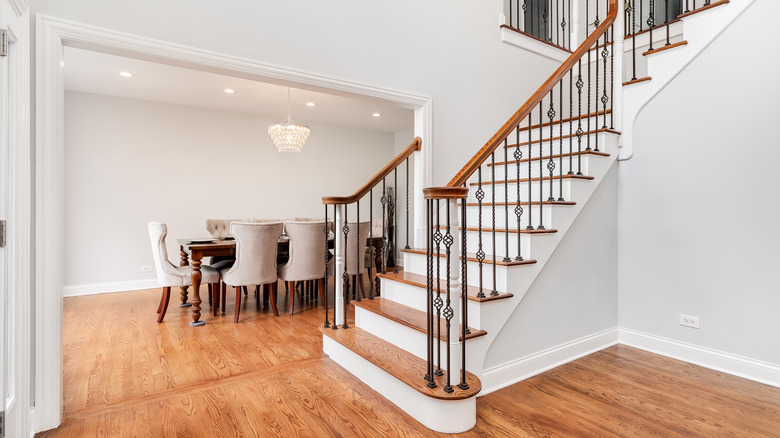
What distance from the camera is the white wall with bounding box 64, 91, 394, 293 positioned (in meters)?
5.16

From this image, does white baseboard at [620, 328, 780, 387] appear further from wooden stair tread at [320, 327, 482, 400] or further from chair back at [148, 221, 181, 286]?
chair back at [148, 221, 181, 286]

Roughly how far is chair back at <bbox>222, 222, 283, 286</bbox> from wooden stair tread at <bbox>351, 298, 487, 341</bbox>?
144 cm

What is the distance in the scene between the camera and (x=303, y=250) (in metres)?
4.13

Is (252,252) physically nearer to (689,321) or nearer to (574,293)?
(574,293)

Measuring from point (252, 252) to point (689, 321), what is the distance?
3729mm

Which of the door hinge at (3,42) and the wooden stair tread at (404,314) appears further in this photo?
the wooden stair tread at (404,314)

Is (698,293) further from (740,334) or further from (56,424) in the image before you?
(56,424)

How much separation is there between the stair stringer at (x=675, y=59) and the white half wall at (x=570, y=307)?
352 millimetres

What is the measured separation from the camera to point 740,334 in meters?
2.58

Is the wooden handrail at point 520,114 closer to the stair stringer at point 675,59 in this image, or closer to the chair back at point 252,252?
the stair stringer at point 675,59

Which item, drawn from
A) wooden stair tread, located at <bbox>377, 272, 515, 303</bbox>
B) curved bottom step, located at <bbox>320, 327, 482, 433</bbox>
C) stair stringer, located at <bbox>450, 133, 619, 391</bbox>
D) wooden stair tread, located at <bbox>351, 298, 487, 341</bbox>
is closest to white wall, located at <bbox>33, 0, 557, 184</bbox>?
wooden stair tread, located at <bbox>377, 272, 515, 303</bbox>

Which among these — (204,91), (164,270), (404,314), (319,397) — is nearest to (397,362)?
(404,314)

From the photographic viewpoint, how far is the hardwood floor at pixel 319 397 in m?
1.95

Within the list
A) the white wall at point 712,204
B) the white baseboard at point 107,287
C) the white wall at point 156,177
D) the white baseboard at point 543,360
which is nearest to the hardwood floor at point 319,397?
the white baseboard at point 543,360
